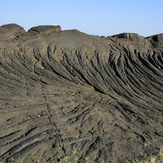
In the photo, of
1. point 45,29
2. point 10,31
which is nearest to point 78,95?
point 45,29

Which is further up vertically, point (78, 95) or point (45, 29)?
point (45, 29)

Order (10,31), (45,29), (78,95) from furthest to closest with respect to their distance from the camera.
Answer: (45,29) → (10,31) → (78,95)

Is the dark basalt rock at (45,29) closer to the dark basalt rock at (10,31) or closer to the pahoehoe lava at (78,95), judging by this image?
the pahoehoe lava at (78,95)

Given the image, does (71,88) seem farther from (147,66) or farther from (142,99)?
(147,66)

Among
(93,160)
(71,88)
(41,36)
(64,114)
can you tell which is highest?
(41,36)

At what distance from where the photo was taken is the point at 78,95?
864 centimetres

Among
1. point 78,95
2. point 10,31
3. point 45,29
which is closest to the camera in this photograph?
point 78,95

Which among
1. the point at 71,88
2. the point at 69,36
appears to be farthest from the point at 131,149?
the point at 69,36

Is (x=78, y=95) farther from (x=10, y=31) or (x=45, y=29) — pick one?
(x=10, y=31)

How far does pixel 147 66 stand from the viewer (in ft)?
34.4

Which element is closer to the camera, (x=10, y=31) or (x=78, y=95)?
(x=78, y=95)

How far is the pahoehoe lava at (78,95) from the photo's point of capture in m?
6.75

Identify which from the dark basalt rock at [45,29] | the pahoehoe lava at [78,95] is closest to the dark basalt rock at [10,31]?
the pahoehoe lava at [78,95]

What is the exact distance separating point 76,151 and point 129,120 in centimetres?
261
